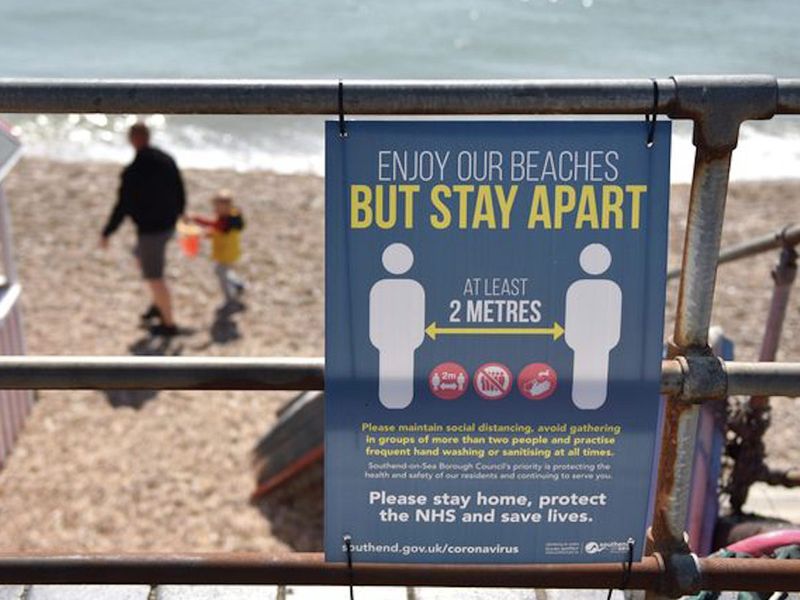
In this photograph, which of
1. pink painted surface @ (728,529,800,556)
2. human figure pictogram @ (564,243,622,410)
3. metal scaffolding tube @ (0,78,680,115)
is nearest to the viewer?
metal scaffolding tube @ (0,78,680,115)

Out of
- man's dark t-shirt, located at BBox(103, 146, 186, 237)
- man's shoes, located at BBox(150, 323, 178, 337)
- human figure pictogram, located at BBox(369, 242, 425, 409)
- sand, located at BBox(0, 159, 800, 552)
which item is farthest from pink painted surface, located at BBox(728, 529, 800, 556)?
man's shoes, located at BBox(150, 323, 178, 337)

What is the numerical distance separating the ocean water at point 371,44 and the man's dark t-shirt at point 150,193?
11118 millimetres

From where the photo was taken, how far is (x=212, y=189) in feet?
47.2

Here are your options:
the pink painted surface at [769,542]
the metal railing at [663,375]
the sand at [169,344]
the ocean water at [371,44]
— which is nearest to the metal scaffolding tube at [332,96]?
the metal railing at [663,375]

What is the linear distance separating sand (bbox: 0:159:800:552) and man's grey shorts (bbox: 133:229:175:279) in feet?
2.15

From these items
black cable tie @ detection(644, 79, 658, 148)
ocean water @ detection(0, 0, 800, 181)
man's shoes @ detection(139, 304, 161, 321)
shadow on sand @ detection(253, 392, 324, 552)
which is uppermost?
black cable tie @ detection(644, 79, 658, 148)

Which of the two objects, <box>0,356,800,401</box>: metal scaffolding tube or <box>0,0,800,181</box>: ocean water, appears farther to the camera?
<box>0,0,800,181</box>: ocean water

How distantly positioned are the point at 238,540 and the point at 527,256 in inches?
199

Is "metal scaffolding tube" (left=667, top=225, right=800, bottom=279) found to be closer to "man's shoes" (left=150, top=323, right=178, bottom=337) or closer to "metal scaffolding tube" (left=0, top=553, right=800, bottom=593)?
"metal scaffolding tube" (left=0, top=553, right=800, bottom=593)

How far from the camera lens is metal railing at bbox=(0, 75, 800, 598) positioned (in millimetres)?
1971

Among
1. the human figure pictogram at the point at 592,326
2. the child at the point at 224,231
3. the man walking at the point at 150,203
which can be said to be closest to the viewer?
the human figure pictogram at the point at 592,326

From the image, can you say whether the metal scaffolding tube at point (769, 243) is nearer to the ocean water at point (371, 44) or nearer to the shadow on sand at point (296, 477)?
the shadow on sand at point (296, 477)

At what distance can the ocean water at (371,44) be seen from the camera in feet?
70.1

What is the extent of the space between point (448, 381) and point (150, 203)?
7419 millimetres
